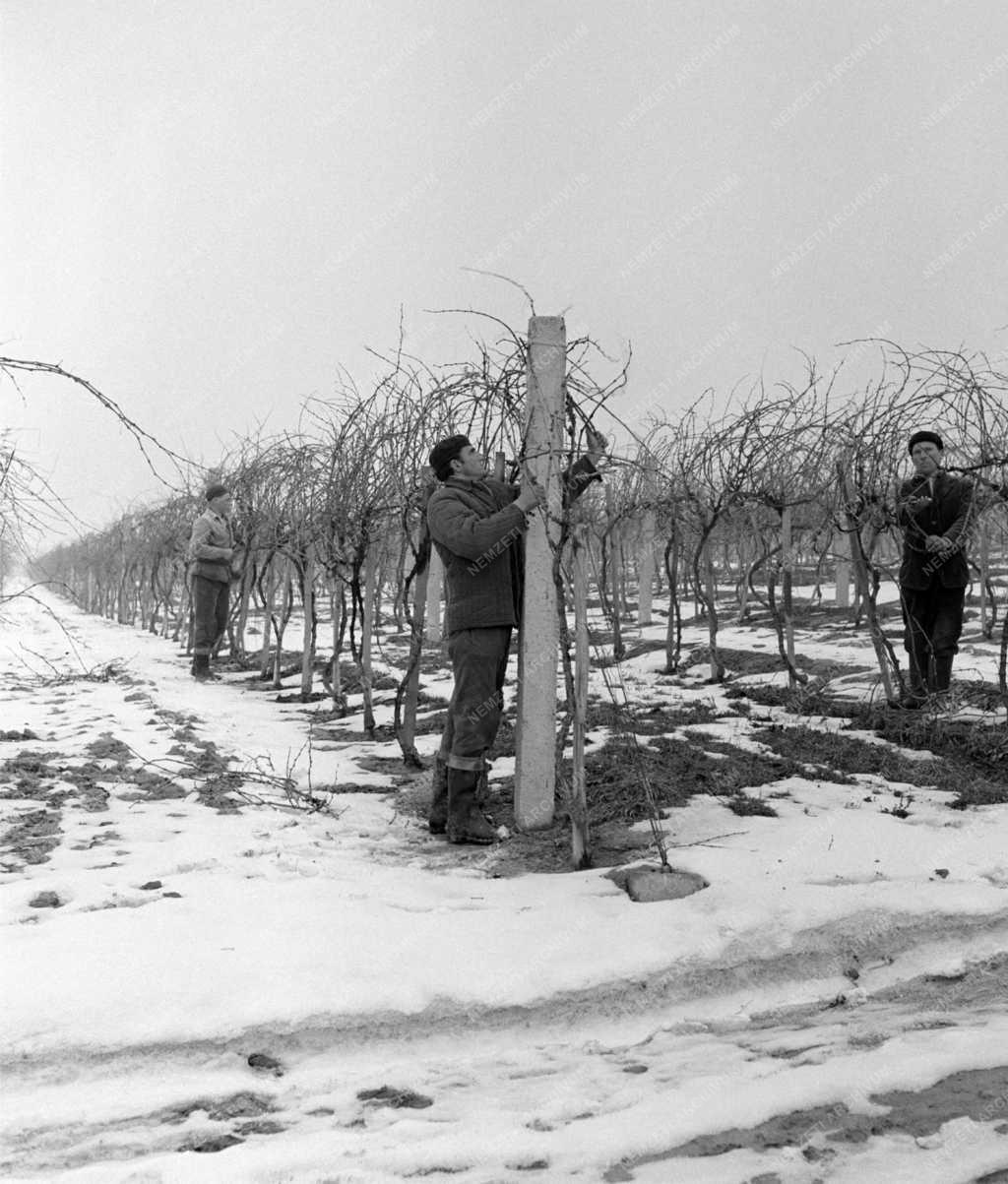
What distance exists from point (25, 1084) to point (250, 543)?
9158 mm

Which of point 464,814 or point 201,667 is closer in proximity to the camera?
point 464,814

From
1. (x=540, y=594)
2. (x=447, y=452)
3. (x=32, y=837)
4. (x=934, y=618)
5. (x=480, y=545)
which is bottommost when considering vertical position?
(x=32, y=837)

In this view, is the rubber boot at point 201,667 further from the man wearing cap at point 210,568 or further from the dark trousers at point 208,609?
the dark trousers at point 208,609

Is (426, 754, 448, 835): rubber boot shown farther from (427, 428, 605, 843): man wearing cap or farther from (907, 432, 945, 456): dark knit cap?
(907, 432, 945, 456): dark knit cap

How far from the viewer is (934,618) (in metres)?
6.31

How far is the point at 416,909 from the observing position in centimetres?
319

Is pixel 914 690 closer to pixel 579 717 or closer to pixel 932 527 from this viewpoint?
pixel 932 527

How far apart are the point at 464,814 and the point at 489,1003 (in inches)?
57.2

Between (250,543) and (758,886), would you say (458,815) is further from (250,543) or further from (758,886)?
(250,543)

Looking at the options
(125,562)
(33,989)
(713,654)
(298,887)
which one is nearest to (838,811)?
(298,887)

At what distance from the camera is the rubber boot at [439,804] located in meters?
4.25

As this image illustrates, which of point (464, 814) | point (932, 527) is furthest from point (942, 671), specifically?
point (464, 814)

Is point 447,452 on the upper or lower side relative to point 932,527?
upper

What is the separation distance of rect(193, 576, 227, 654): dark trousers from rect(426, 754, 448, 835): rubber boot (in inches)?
247
